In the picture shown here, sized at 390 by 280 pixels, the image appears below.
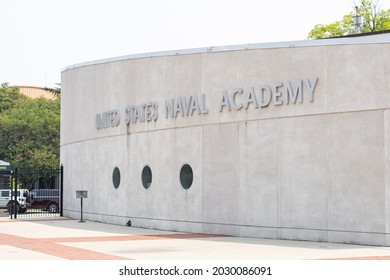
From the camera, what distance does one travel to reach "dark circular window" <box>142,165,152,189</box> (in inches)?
1180

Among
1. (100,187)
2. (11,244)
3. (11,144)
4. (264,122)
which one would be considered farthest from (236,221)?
(11,144)

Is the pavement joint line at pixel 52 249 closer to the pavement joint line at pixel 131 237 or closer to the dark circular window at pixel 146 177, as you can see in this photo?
the pavement joint line at pixel 131 237

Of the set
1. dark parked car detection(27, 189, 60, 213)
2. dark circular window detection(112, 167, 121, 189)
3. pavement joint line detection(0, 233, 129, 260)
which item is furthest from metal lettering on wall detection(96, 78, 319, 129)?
dark parked car detection(27, 189, 60, 213)

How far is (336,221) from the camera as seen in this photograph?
75.7 ft

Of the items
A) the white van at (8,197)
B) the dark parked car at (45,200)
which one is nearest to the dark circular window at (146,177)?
the dark parked car at (45,200)

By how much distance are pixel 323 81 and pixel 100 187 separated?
13496 mm

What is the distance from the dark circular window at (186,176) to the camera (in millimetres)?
27828

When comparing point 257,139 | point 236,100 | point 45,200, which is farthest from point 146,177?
point 45,200

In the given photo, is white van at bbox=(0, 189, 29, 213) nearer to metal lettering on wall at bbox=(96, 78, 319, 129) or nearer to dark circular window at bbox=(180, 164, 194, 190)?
metal lettering on wall at bbox=(96, 78, 319, 129)

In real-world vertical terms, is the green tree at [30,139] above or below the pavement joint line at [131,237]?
above

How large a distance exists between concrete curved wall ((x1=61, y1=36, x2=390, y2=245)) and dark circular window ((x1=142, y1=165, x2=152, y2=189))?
280 millimetres

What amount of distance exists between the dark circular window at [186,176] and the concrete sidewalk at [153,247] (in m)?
1.77

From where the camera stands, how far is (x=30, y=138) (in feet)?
239

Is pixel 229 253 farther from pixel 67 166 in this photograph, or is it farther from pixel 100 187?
pixel 67 166
